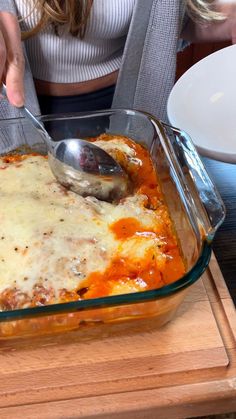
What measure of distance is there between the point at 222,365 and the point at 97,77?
73cm


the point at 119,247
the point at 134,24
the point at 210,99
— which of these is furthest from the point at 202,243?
the point at 134,24

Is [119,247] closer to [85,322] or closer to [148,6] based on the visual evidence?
[85,322]

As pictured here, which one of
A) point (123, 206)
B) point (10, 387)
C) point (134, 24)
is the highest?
point (134, 24)

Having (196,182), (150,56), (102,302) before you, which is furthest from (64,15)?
(102,302)

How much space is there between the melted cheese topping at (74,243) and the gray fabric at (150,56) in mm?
443

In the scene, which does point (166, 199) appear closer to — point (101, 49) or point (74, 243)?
point (74, 243)

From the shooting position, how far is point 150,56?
1146 mm

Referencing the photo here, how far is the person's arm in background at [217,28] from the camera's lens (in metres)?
1.12

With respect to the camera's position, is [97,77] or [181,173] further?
[97,77]

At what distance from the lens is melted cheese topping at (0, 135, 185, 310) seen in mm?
625

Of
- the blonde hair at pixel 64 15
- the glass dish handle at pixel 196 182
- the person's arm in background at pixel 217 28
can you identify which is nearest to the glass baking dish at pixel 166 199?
the glass dish handle at pixel 196 182

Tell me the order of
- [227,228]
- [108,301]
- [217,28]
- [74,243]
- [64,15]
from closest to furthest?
[108,301]
[74,243]
[227,228]
[64,15]
[217,28]

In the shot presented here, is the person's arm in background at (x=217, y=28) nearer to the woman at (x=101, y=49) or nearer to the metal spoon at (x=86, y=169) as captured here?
the woman at (x=101, y=49)

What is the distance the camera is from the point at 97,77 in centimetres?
114
